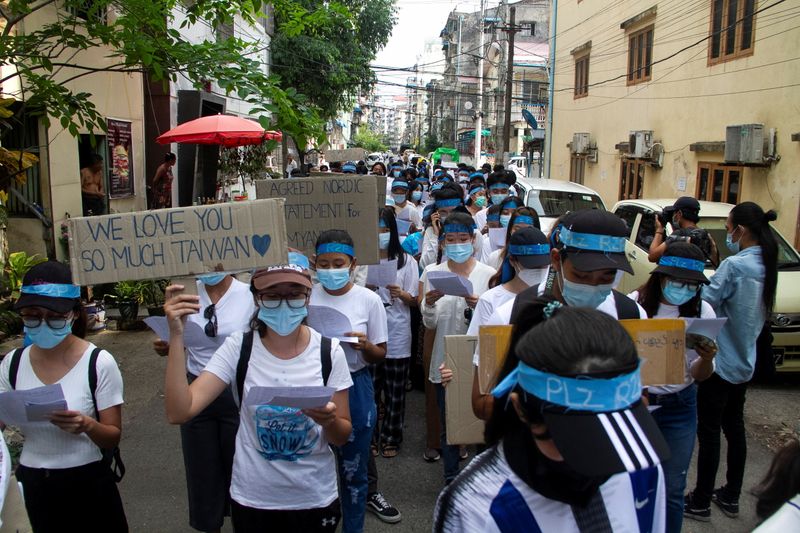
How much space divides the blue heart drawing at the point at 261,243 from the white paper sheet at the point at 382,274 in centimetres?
250

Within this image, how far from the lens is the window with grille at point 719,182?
13367 millimetres

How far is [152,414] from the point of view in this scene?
19.7ft

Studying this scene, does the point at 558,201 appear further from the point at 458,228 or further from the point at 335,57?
the point at 335,57

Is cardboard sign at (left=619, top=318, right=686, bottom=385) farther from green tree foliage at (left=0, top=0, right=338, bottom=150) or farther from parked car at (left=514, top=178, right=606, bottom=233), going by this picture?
parked car at (left=514, top=178, right=606, bottom=233)

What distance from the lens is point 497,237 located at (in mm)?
6586

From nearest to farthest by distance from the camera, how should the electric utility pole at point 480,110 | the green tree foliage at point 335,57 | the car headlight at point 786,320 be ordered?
the car headlight at point 786,320 < the green tree foliage at point 335,57 < the electric utility pole at point 480,110

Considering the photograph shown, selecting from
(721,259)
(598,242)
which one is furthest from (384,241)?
(721,259)

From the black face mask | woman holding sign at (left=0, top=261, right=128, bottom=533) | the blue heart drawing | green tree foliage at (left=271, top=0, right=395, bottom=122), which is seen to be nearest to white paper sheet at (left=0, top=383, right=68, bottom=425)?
woman holding sign at (left=0, top=261, right=128, bottom=533)

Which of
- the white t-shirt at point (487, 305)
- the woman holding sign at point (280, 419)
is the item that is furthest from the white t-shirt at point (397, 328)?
the woman holding sign at point (280, 419)

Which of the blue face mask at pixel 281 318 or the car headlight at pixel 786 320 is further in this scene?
the car headlight at pixel 786 320

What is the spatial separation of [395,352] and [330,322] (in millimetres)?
1480

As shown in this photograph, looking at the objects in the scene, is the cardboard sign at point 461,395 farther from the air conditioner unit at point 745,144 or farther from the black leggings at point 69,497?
the air conditioner unit at point 745,144

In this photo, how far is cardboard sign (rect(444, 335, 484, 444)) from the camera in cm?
309

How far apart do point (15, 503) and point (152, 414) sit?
13.0 ft
